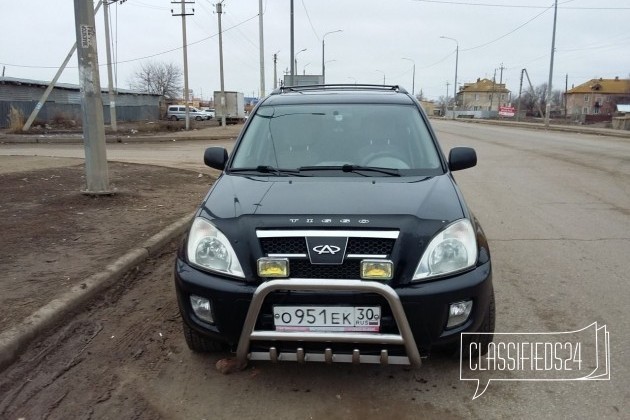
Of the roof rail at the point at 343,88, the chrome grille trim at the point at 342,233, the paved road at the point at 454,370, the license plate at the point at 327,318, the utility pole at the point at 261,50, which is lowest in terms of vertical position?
the paved road at the point at 454,370

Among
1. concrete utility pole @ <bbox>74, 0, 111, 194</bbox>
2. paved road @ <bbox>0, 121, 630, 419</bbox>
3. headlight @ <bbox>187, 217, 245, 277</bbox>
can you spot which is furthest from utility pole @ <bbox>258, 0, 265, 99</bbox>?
headlight @ <bbox>187, 217, 245, 277</bbox>

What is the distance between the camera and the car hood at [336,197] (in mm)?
2959

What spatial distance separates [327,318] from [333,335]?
0.09 metres

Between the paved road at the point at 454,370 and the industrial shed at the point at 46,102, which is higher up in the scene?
the industrial shed at the point at 46,102

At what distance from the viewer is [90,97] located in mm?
7797

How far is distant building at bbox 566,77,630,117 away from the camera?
110 meters

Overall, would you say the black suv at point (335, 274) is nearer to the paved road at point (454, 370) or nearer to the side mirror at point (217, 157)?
the paved road at point (454, 370)

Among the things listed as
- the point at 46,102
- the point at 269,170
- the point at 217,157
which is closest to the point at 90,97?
the point at 217,157

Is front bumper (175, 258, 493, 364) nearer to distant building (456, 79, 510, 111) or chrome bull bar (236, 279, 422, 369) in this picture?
chrome bull bar (236, 279, 422, 369)

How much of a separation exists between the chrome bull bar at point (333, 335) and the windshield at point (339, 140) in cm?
124

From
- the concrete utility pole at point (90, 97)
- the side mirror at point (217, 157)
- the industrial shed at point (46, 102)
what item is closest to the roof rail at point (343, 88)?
the side mirror at point (217, 157)

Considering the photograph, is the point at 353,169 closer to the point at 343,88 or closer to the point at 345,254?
the point at 345,254

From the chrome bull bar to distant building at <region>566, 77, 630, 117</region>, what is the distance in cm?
12005

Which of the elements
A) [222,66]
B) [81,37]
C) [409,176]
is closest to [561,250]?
[409,176]
